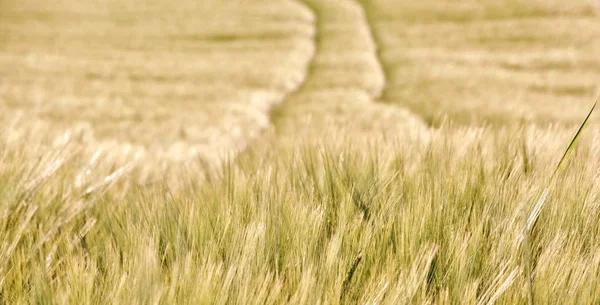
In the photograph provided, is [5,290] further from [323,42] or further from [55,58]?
[323,42]

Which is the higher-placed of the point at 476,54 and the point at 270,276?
the point at 270,276

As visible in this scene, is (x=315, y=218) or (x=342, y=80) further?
(x=342, y=80)

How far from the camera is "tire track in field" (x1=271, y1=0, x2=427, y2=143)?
10.6m

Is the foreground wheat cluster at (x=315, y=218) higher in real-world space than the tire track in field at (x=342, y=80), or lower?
higher

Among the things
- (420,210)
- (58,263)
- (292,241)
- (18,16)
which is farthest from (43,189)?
(18,16)

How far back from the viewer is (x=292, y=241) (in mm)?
739

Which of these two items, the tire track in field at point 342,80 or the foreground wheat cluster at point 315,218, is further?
the tire track in field at point 342,80

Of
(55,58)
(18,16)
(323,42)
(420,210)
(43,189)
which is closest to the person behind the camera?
(420,210)

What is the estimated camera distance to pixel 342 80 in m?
14.6

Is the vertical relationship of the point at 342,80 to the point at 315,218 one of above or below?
below

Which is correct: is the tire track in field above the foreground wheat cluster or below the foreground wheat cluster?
below

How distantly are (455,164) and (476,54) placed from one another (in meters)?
17.7

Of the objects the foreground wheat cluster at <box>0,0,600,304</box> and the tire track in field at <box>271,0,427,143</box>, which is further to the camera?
the tire track in field at <box>271,0,427,143</box>

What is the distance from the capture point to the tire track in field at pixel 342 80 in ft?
34.8
